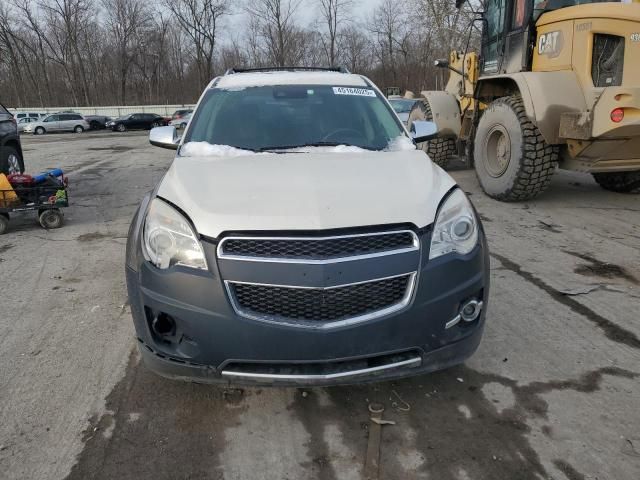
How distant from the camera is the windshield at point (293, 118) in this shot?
3.64 metres

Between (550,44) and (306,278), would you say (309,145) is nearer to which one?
(306,278)

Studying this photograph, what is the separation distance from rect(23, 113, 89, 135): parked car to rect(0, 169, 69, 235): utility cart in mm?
34729

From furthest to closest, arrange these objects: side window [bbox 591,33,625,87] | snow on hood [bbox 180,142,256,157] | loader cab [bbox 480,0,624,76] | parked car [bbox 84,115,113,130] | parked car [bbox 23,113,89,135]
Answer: parked car [bbox 84,115,113,130]
parked car [bbox 23,113,89,135]
loader cab [bbox 480,0,624,76]
side window [bbox 591,33,625,87]
snow on hood [bbox 180,142,256,157]

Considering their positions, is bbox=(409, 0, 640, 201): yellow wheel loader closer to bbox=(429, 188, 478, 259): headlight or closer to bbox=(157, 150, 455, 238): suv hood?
bbox=(157, 150, 455, 238): suv hood

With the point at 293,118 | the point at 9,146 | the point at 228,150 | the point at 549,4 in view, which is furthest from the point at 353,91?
the point at 9,146

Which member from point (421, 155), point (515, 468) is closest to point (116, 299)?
point (421, 155)

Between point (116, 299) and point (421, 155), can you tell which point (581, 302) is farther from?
point (116, 299)

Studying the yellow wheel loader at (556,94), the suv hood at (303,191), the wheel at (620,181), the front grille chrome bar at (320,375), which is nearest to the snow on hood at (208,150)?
the suv hood at (303,191)

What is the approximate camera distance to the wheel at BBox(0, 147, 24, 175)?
791 cm

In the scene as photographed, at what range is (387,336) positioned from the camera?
7.61 ft

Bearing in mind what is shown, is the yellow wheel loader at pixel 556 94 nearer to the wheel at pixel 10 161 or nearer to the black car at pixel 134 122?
the wheel at pixel 10 161

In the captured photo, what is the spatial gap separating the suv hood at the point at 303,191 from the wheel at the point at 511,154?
404cm

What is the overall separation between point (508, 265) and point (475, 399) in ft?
7.68

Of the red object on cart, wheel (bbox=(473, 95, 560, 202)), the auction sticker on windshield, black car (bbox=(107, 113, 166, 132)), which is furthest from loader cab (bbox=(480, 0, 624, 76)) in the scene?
black car (bbox=(107, 113, 166, 132))
